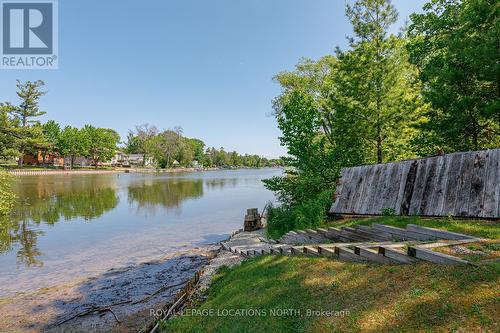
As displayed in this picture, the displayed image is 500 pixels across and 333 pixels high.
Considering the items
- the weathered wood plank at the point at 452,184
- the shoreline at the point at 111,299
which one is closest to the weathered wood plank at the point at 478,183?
the weathered wood plank at the point at 452,184

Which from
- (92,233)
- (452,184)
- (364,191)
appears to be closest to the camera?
Answer: (452,184)

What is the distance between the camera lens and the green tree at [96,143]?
105m

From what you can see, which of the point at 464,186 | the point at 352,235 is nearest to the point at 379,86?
the point at 464,186

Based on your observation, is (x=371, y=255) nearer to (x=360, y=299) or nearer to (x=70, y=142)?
(x=360, y=299)

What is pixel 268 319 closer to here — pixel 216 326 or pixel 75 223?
pixel 216 326

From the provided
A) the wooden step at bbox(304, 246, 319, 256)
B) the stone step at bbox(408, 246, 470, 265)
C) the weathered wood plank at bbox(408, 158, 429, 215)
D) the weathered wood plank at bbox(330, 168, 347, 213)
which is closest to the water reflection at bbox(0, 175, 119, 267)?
the wooden step at bbox(304, 246, 319, 256)

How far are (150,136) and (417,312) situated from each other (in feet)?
528

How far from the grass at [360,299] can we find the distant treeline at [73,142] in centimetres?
1205

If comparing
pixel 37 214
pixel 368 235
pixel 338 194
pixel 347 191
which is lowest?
pixel 37 214

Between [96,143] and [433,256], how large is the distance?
405 feet

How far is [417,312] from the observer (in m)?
3.91

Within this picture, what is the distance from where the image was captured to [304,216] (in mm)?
13688

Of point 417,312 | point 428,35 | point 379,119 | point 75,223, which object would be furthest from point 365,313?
point 75,223

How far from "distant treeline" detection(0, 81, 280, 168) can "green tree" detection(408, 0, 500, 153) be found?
933cm
